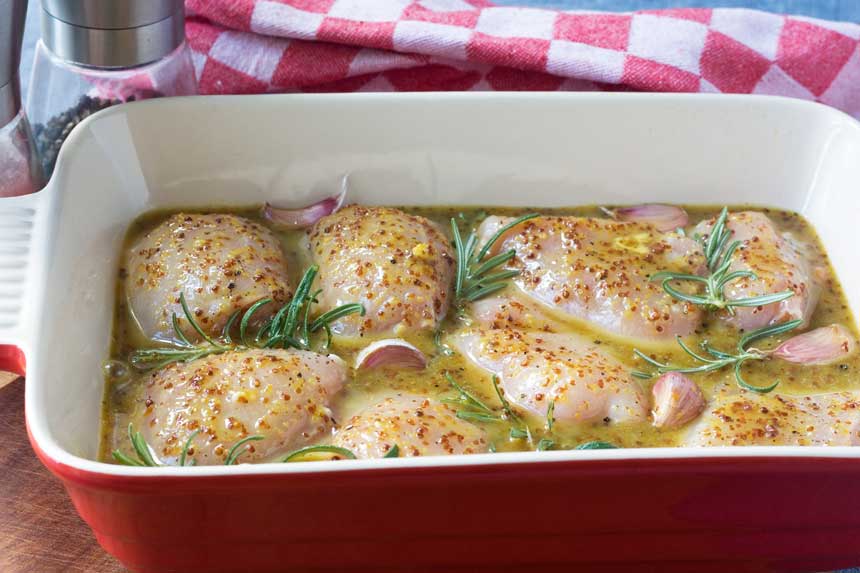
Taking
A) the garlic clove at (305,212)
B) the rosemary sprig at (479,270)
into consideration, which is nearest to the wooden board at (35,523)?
the garlic clove at (305,212)

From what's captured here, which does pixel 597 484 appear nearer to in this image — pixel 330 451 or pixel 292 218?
pixel 330 451

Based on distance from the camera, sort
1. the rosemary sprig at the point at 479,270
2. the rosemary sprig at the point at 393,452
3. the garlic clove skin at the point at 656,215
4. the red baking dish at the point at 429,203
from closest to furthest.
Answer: the red baking dish at the point at 429,203
the rosemary sprig at the point at 393,452
the rosemary sprig at the point at 479,270
the garlic clove skin at the point at 656,215

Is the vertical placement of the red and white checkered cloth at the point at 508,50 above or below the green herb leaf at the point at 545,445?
above

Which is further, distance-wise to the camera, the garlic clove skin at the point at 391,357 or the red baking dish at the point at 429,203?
the garlic clove skin at the point at 391,357

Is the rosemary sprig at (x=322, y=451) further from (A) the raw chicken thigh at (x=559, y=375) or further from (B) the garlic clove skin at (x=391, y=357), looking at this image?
(A) the raw chicken thigh at (x=559, y=375)

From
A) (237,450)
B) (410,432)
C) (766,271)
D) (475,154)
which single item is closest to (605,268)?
(766,271)

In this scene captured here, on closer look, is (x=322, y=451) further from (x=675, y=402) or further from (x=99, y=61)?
(x=99, y=61)

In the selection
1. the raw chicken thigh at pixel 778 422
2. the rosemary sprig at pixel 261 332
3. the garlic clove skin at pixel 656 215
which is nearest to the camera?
the raw chicken thigh at pixel 778 422
